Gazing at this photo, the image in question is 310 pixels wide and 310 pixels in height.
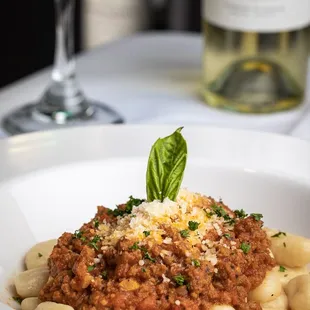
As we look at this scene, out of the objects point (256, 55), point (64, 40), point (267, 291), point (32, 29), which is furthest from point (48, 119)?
point (32, 29)

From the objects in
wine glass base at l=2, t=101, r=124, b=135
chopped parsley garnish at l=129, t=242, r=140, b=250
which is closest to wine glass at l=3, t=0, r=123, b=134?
wine glass base at l=2, t=101, r=124, b=135

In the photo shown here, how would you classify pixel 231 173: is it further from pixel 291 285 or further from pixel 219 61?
pixel 219 61

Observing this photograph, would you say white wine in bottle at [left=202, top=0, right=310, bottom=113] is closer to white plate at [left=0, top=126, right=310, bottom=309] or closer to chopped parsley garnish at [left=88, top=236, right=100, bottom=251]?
white plate at [left=0, top=126, right=310, bottom=309]

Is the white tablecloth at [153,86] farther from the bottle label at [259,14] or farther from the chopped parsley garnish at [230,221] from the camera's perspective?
the chopped parsley garnish at [230,221]

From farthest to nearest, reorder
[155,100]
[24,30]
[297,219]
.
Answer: [24,30] < [155,100] < [297,219]

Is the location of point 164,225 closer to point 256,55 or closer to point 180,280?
point 180,280

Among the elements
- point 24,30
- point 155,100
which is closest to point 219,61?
point 155,100
